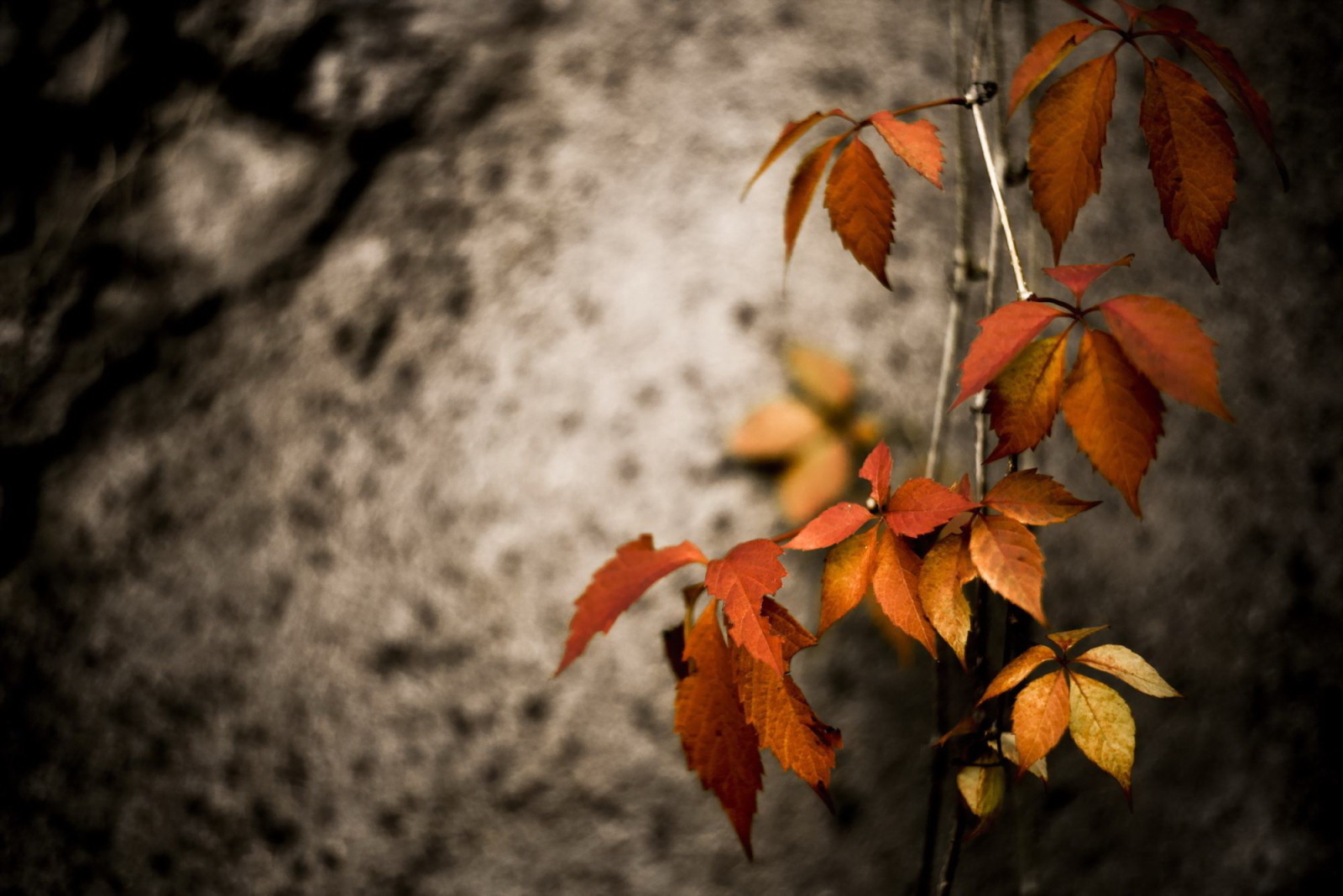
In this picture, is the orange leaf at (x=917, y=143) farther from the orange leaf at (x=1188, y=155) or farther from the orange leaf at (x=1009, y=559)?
the orange leaf at (x=1009, y=559)

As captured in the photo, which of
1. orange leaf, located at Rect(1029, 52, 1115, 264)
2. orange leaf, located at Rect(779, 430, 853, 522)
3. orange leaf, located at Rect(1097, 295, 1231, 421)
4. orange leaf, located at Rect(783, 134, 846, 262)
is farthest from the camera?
orange leaf, located at Rect(779, 430, 853, 522)

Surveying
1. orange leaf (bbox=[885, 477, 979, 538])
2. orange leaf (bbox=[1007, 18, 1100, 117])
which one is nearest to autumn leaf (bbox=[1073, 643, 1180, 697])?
orange leaf (bbox=[885, 477, 979, 538])

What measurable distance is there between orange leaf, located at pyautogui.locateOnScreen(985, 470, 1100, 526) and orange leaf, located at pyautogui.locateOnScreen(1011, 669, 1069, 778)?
11 centimetres

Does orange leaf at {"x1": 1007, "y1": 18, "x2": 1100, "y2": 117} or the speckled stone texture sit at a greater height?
orange leaf at {"x1": 1007, "y1": 18, "x2": 1100, "y2": 117}

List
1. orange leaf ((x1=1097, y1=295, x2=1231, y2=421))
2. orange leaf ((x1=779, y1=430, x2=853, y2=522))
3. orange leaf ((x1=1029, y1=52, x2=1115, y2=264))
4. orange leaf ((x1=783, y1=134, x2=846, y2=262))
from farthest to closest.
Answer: orange leaf ((x1=779, y1=430, x2=853, y2=522)), orange leaf ((x1=783, y1=134, x2=846, y2=262)), orange leaf ((x1=1029, y1=52, x2=1115, y2=264)), orange leaf ((x1=1097, y1=295, x2=1231, y2=421))

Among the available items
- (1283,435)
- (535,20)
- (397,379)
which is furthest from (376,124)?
(1283,435)

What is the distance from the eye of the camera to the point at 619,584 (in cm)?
52

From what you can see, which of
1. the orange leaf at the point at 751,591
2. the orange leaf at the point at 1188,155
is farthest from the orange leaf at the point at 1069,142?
the orange leaf at the point at 751,591

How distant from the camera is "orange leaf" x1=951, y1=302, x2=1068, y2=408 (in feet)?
1.36

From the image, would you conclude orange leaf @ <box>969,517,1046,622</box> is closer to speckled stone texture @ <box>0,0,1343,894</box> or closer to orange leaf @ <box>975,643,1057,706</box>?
orange leaf @ <box>975,643,1057,706</box>

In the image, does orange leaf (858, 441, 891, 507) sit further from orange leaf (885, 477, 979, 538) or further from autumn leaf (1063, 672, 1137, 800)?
autumn leaf (1063, 672, 1137, 800)

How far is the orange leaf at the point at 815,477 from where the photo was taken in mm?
928

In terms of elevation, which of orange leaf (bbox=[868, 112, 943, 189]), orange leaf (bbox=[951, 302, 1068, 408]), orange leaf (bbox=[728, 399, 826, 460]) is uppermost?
orange leaf (bbox=[868, 112, 943, 189])

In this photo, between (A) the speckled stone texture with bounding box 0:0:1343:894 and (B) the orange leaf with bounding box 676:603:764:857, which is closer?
(B) the orange leaf with bounding box 676:603:764:857
